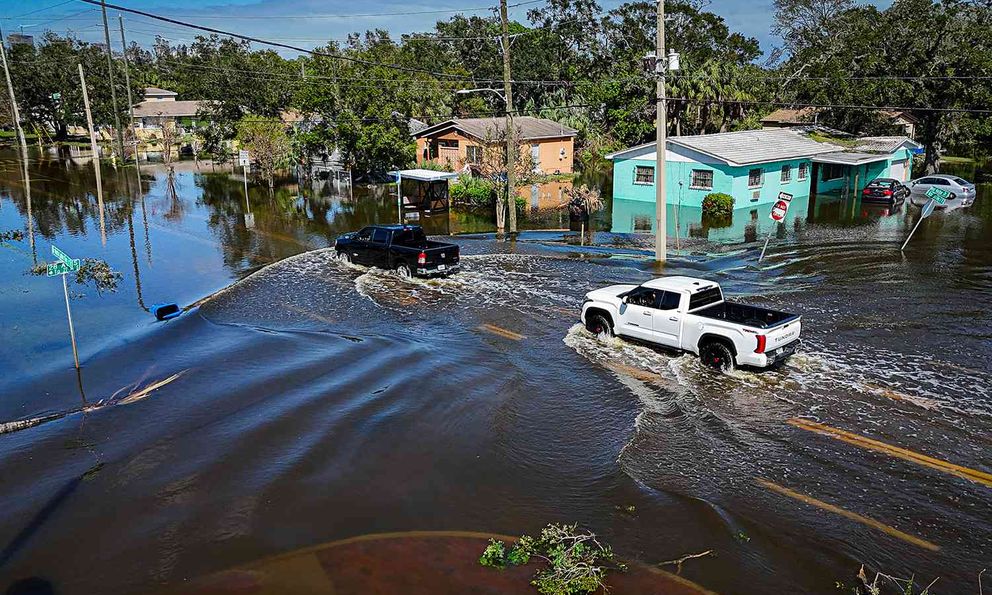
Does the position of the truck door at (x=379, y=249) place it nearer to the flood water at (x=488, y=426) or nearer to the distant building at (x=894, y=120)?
the flood water at (x=488, y=426)

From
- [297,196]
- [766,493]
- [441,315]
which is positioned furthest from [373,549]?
[297,196]

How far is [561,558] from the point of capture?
27.7 ft

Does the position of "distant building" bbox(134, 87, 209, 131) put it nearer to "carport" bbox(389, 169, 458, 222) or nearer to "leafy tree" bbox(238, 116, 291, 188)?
"leafy tree" bbox(238, 116, 291, 188)

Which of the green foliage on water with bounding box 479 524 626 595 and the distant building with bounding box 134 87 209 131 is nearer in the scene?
the green foliage on water with bounding box 479 524 626 595

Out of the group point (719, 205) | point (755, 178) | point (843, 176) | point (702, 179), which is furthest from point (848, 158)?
point (719, 205)

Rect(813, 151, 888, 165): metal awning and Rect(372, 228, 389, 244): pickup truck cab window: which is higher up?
Rect(813, 151, 888, 165): metal awning

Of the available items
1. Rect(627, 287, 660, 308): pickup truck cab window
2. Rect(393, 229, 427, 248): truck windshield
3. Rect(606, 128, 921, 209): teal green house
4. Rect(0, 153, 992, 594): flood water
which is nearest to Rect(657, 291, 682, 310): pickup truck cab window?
Rect(627, 287, 660, 308): pickup truck cab window

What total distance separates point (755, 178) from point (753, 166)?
87 cm

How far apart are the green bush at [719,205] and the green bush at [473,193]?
455 inches

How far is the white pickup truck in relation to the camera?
46.7 feet

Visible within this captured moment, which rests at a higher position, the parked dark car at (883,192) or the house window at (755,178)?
the house window at (755,178)

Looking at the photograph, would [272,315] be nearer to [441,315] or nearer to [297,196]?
[441,315]

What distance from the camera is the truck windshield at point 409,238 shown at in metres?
24.6

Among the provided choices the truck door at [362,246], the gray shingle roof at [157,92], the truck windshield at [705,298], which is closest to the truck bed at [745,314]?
the truck windshield at [705,298]
